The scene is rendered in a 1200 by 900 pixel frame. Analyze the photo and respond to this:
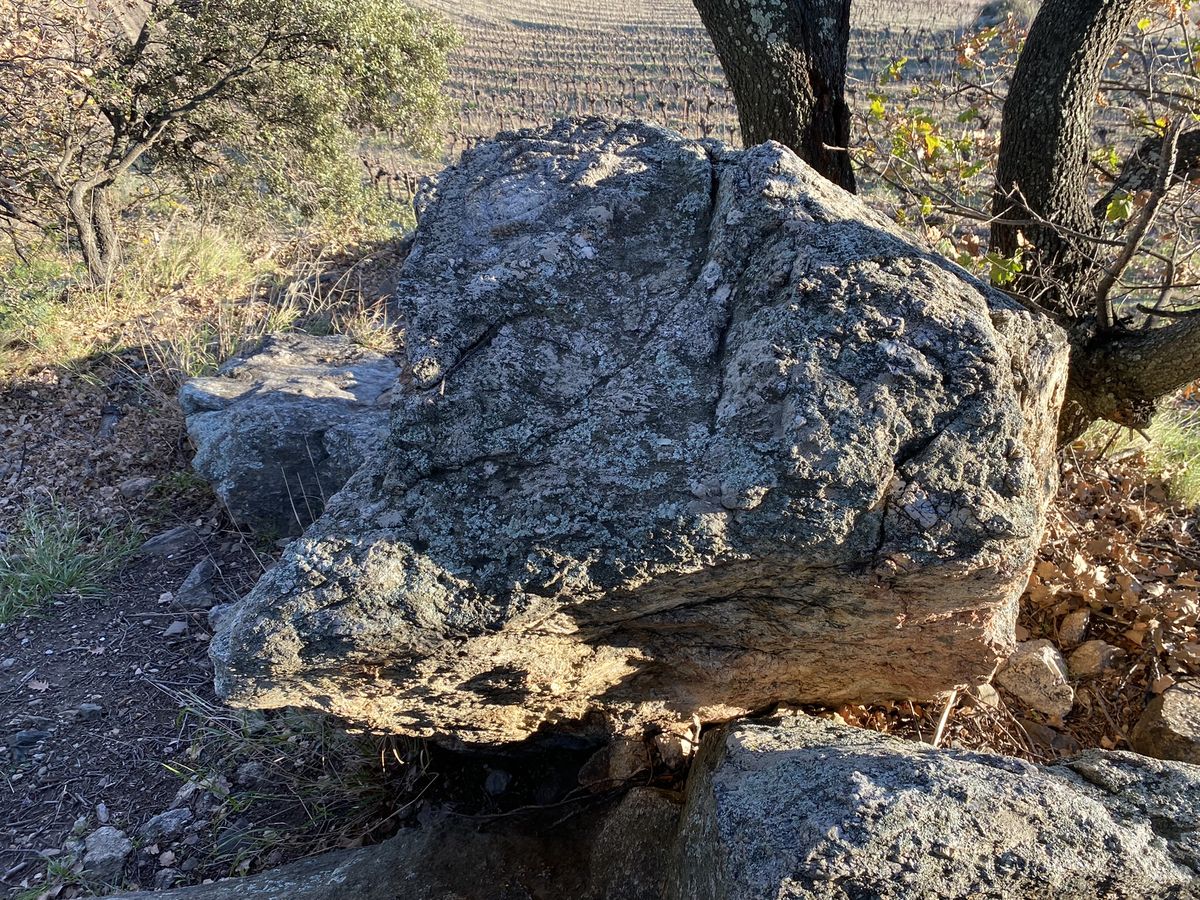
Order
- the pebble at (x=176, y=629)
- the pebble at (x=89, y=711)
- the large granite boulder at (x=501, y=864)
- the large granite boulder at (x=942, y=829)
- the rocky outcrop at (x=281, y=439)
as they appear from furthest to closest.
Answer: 1. the rocky outcrop at (x=281, y=439)
2. the pebble at (x=176, y=629)
3. the pebble at (x=89, y=711)
4. the large granite boulder at (x=501, y=864)
5. the large granite boulder at (x=942, y=829)

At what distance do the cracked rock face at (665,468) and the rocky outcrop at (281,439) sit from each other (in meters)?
1.73

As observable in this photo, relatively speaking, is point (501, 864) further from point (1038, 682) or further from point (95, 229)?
point (95, 229)

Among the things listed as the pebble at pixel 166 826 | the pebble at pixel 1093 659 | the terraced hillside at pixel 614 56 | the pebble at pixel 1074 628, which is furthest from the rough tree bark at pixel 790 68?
the terraced hillside at pixel 614 56

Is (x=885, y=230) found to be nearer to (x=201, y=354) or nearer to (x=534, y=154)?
(x=534, y=154)

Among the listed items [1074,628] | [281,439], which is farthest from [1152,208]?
[281,439]

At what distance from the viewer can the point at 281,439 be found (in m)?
3.79

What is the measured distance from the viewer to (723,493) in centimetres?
163

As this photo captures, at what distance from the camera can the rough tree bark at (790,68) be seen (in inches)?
139

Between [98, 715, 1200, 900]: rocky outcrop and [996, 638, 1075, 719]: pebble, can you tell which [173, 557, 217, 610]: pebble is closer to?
[98, 715, 1200, 900]: rocky outcrop

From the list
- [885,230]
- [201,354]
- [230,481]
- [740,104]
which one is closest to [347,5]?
[201,354]

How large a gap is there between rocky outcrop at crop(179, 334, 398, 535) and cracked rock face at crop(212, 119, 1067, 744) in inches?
68.1

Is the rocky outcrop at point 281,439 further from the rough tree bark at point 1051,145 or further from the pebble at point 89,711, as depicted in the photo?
the rough tree bark at point 1051,145

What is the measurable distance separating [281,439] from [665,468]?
272cm

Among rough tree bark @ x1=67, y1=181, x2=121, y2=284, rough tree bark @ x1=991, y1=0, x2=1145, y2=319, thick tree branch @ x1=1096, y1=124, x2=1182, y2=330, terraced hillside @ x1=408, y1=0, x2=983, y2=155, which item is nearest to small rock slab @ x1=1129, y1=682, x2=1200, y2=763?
thick tree branch @ x1=1096, y1=124, x2=1182, y2=330
